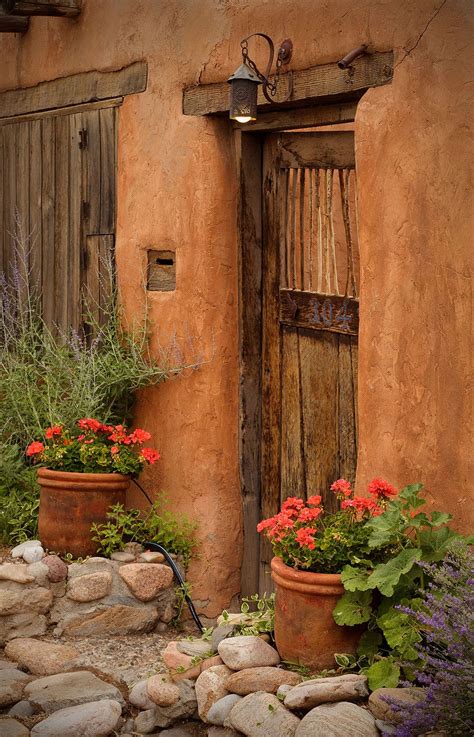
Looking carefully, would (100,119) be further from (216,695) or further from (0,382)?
(216,695)

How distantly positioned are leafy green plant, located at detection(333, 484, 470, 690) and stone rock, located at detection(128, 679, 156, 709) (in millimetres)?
1123

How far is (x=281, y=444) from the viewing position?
21.7ft

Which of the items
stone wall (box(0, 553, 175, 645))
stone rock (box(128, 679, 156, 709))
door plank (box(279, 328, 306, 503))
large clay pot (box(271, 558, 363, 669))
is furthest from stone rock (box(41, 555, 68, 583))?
large clay pot (box(271, 558, 363, 669))

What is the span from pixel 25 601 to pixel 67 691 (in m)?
0.88

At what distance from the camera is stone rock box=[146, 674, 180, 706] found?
5.30 metres

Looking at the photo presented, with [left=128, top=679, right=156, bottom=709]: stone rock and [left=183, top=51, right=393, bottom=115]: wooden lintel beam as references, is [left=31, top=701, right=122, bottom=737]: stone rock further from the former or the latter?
[left=183, top=51, right=393, bottom=115]: wooden lintel beam

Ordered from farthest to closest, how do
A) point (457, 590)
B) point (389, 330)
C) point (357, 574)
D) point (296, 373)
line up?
point (296, 373)
point (389, 330)
point (357, 574)
point (457, 590)

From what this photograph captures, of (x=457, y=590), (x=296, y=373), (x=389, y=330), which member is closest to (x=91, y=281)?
(x=296, y=373)

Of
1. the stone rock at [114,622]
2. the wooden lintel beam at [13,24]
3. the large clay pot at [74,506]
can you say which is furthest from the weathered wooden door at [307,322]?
the wooden lintel beam at [13,24]

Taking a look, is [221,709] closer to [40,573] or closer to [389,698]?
[389,698]

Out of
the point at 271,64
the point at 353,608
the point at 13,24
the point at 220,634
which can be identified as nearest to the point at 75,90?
the point at 13,24

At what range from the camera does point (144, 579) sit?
6.47m

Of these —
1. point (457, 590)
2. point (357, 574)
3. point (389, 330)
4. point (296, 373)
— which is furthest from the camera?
point (296, 373)

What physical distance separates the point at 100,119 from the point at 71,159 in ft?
1.35
